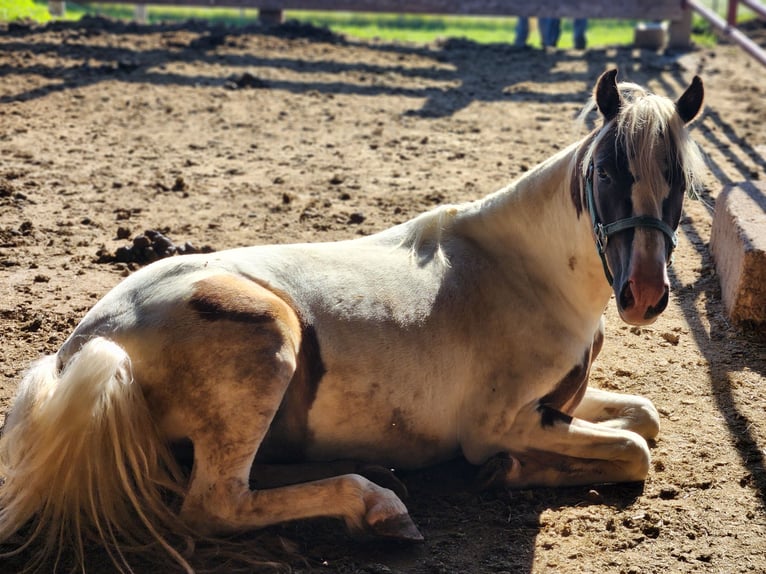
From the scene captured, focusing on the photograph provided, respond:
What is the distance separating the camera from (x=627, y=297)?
9.89 ft

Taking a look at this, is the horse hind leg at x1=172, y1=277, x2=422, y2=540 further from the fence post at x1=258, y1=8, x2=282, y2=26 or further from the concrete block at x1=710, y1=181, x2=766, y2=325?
the fence post at x1=258, y1=8, x2=282, y2=26

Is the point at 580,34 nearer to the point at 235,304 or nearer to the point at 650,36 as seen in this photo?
the point at 650,36

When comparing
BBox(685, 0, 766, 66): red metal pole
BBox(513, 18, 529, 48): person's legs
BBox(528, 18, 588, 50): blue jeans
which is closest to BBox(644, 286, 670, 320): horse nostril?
BBox(685, 0, 766, 66): red metal pole

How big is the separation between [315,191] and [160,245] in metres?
1.59

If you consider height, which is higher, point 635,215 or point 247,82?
point 635,215

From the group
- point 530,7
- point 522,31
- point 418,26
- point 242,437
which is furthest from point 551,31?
point 242,437

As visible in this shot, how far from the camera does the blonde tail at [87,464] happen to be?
295 cm

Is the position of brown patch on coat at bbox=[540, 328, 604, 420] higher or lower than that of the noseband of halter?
lower

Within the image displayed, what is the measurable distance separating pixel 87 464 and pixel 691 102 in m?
2.39

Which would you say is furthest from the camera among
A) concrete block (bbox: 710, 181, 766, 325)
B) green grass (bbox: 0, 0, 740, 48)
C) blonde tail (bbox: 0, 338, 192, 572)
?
green grass (bbox: 0, 0, 740, 48)

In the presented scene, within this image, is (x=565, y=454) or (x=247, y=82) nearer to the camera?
(x=565, y=454)

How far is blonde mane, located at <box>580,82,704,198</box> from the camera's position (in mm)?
3062

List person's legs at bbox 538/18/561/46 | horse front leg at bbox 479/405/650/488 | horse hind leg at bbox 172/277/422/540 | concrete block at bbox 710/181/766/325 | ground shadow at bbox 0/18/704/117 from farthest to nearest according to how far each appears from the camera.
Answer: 1. person's legs at bbox 538/18/561/46
2. ground shadow at bbox 0/18/704/117
3. concrete block at bbox 710/181/766/325
4. horse front leg at bbox 479/405/650/488
5. horse hind leg at bbox 172/277/422/540

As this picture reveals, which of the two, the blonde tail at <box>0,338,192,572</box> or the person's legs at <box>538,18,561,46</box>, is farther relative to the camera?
the person's legs at <box>538,18,561,46</box>
